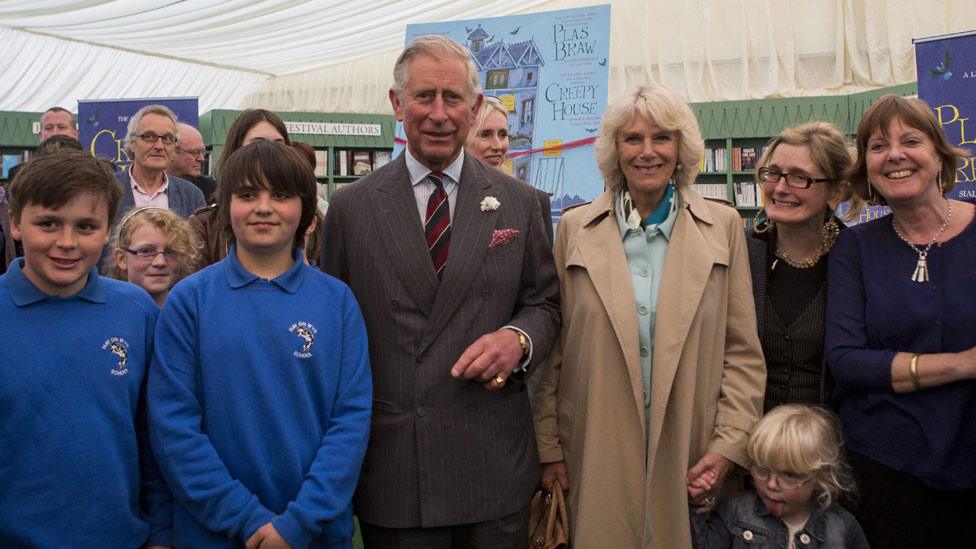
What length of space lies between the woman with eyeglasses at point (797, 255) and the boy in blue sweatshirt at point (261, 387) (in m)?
1.12

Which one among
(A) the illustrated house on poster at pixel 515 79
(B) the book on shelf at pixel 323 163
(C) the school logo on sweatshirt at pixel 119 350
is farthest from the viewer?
(B) the book on shelf at pixel 323 163

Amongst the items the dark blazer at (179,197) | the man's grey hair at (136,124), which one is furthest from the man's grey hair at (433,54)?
the man's grey hair at (136,124)

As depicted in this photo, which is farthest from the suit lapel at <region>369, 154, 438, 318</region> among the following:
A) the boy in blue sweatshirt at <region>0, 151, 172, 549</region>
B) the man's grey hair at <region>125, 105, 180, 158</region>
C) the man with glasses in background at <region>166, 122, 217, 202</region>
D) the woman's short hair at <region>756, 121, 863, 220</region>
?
the man with glasses in background at <region>166, 122, 217, 202</region>

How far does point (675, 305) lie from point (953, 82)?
109 inches

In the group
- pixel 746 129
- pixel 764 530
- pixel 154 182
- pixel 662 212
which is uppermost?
pixel 746 129

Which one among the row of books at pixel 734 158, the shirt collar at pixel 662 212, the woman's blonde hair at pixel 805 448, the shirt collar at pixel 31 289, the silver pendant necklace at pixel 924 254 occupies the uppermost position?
the row of books at pixel 734 158

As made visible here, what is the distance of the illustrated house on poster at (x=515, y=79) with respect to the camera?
411 cm

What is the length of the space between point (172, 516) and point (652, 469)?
1118mm

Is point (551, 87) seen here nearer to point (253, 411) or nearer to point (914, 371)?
point (914, 371)

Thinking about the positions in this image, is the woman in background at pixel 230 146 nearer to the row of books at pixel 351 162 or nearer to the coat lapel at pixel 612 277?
the coat lapel at pixel 612 277

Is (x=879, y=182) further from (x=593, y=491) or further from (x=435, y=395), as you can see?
(x=435, y=395)

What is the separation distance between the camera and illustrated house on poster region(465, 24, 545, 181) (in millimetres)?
4109

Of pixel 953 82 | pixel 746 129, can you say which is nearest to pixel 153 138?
pixel 953 82

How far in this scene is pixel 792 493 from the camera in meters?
2.03
